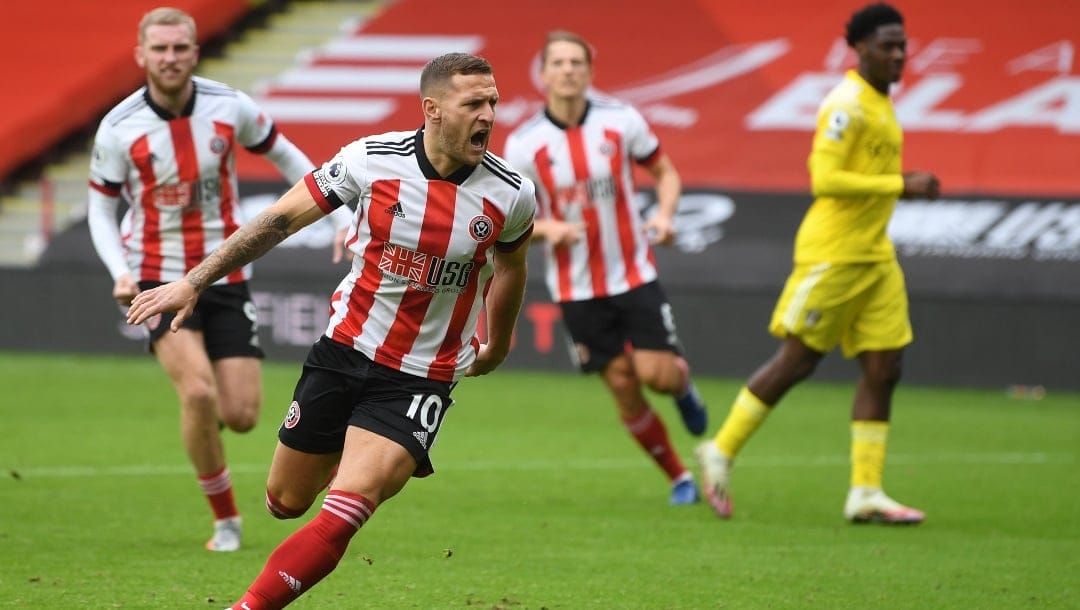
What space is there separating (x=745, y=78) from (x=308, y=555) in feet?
48.7

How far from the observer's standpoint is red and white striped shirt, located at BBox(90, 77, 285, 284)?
23.6 feet

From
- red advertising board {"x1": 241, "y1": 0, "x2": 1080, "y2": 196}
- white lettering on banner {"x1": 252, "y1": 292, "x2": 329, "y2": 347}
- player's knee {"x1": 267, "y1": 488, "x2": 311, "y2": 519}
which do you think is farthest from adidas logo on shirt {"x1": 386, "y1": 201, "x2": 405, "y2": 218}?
red advertising board {"x1": 241, "y1": 0, "x2": 1080, "y2": 196}

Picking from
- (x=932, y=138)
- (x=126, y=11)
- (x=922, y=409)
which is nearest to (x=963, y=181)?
(x=932, y=138)

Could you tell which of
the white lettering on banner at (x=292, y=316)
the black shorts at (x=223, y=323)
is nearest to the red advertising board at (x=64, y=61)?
the white lettering on banner at (x=292, y=316)

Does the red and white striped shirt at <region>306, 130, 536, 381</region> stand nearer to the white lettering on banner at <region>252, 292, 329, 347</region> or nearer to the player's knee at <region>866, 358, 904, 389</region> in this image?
the player's knee at <region>866, 358, 904, 389</region>

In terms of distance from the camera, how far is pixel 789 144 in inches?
719

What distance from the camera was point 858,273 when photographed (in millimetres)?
8094

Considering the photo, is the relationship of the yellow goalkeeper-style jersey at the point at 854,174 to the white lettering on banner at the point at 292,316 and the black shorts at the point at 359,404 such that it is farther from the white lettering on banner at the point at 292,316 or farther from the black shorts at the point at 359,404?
the white lettering on banner at the point at 292,316

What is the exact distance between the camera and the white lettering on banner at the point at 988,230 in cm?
1598

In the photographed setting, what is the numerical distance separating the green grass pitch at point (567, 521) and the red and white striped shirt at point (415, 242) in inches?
44.0

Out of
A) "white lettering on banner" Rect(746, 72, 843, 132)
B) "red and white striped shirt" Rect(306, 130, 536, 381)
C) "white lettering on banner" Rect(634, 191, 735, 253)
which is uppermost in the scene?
"red and white striped shirt" Rect(306, 130, 536, 381)

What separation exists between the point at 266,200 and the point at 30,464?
854 cm

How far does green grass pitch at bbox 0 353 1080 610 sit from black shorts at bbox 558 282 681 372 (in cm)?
82

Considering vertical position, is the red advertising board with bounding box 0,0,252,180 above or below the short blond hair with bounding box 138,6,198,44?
below
